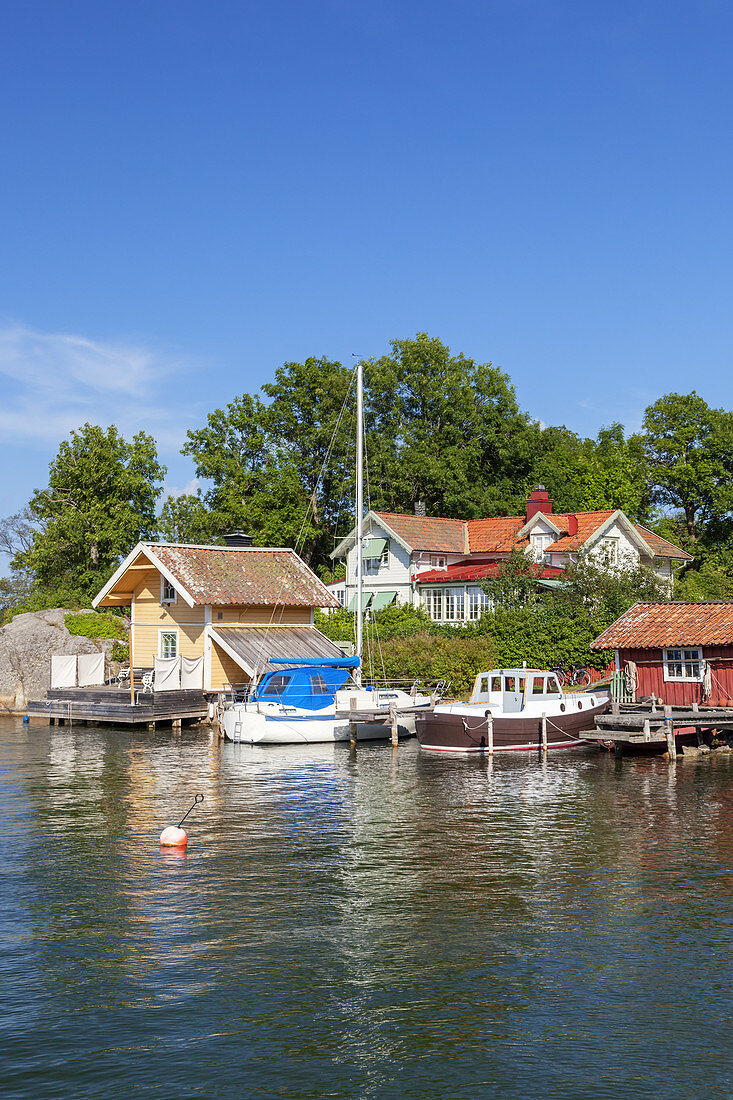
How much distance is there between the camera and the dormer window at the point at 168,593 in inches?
2018

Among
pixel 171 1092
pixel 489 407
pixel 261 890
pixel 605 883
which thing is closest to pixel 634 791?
pixel 605 883

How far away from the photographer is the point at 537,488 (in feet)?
208

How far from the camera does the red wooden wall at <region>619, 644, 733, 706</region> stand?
38.8 meters

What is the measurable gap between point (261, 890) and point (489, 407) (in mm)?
64939

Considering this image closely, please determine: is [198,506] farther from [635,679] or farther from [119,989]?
[119,989]

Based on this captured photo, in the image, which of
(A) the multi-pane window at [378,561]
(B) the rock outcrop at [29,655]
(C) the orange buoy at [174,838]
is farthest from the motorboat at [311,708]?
(A) the multi-pane window at [378,561]

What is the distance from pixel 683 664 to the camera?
3988cm

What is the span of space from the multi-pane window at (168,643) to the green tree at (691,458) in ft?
151

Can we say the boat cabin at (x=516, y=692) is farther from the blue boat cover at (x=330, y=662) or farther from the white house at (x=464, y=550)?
the white house at (x=464, y=550)

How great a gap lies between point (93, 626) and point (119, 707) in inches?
583

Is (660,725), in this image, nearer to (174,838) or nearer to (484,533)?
(174,838)

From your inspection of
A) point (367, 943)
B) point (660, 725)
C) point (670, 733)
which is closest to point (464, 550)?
point (660, 725)

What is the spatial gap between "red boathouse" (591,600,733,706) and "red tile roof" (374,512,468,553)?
2297 cm

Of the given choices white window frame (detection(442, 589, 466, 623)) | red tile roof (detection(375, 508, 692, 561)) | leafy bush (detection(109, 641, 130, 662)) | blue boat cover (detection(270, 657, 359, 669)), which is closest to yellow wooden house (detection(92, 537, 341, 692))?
leafy bush (detection(109, 641, 130, 662))
